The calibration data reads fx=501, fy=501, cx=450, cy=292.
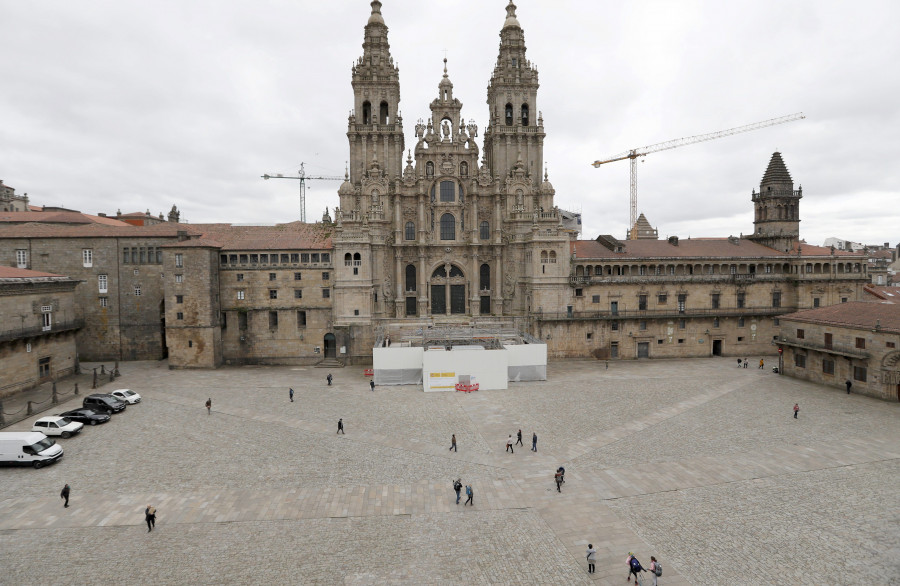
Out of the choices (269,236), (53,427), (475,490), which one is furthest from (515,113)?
(53,427)

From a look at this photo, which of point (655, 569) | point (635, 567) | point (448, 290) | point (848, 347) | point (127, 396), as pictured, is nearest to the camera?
point (655, 569)

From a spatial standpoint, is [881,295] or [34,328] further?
[881,295]

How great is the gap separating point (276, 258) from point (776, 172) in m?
61.6

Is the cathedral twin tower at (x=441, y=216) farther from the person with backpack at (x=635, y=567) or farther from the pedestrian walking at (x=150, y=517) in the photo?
the person with backpack at (x=635, y=567)

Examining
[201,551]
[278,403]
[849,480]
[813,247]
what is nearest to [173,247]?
[278,403]

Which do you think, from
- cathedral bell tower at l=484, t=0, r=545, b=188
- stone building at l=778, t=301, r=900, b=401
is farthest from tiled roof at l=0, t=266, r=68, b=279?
stone building at l=778, t=301, r=900, b=401

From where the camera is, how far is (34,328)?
1672 inches

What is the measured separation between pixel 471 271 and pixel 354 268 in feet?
46.3

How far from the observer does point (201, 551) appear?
62.1 feet

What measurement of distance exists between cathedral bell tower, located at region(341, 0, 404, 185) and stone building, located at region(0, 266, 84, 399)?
3221 cm

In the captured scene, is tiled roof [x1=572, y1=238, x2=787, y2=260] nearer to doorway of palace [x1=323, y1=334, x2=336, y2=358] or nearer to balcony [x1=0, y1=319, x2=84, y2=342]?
doorway of palace [x1=323, y1=334, x2=336, y2=358]

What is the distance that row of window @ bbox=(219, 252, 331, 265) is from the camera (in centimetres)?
5425

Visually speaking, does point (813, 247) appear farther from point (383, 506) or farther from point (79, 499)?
point (79, 499)

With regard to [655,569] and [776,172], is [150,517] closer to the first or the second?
[655,569]
